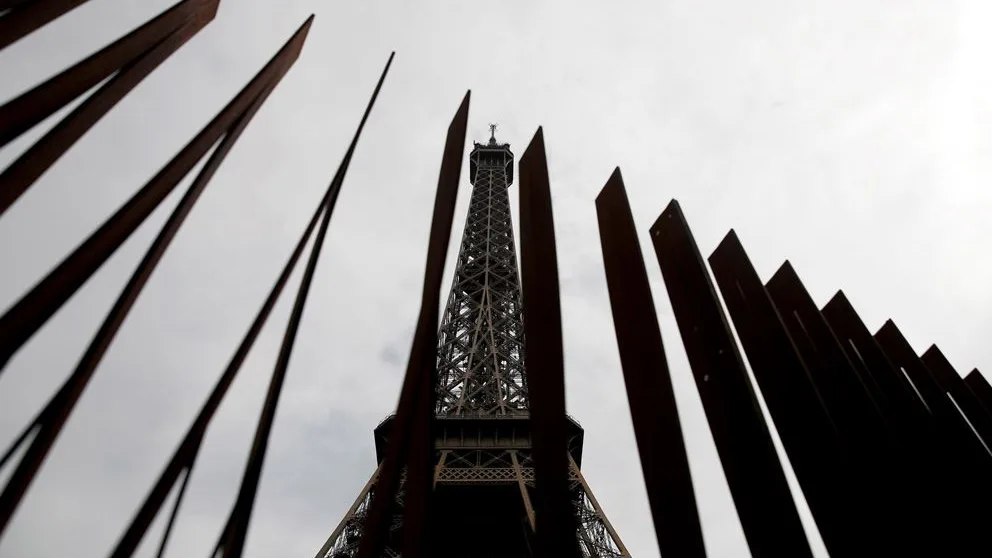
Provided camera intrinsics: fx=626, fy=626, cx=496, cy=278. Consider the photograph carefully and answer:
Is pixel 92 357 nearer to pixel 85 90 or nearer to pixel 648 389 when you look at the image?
pixel 85 90

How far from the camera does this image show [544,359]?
372 centimetres

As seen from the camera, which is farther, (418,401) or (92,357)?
(418,401)

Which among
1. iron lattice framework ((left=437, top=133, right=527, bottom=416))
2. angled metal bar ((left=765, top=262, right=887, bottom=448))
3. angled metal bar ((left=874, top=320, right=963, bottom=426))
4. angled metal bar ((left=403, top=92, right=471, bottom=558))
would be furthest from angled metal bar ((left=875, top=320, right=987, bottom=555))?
iron lattice framework ((left=437, top=133, right=527, bottom=416))

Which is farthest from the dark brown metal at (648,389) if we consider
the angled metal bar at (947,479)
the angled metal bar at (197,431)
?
the angled metal bar at (197,431)

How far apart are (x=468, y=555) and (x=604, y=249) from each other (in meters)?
20.5

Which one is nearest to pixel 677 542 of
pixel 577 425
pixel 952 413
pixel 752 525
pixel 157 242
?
pixel 752 525

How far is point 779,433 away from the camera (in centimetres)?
389

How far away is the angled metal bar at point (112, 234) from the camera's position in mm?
2859

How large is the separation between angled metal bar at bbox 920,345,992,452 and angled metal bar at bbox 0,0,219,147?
25.6 feet

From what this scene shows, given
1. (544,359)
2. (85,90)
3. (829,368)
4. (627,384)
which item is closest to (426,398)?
(544,359)

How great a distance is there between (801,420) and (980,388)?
16.9 ft

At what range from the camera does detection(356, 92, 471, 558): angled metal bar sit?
10.2 ft

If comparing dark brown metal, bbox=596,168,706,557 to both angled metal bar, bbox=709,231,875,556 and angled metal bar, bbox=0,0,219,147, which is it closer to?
angled metal bar, bbox=709,231,875,556

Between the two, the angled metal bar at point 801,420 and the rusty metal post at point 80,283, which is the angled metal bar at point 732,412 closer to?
the angled metal bar at point 801,420
